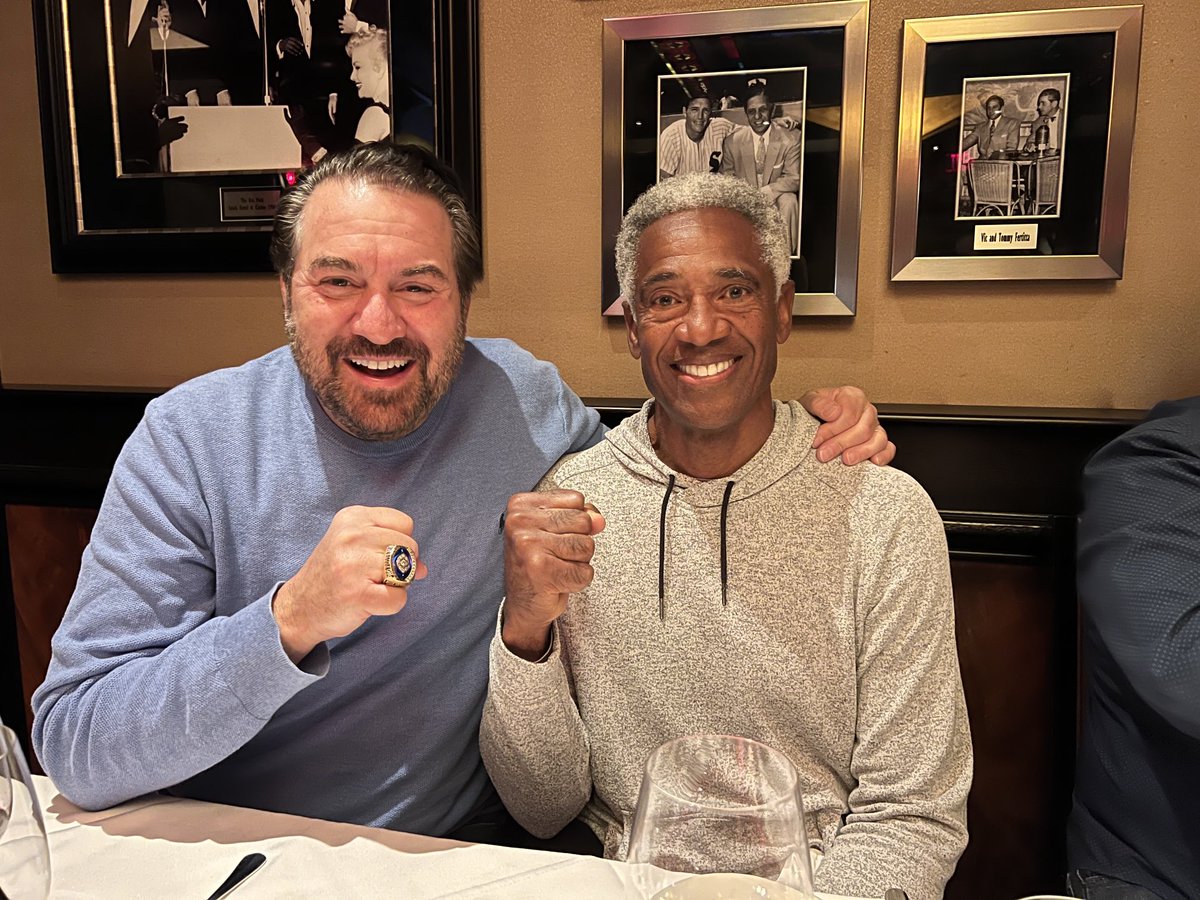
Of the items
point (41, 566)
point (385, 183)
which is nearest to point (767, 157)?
point (385, 183)

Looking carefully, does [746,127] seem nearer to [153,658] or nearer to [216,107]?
[216,107]

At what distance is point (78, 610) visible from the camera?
3.96ft

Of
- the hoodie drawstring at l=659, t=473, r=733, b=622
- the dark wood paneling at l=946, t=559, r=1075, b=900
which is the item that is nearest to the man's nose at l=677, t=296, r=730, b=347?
the hoodie drawstring at l=659, t=473, r=733, b=622

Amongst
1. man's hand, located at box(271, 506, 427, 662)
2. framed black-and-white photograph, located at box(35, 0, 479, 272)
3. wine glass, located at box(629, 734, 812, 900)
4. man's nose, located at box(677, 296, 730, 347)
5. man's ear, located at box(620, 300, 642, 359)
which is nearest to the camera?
wine glass, located at box(629, 734, 812, 900)

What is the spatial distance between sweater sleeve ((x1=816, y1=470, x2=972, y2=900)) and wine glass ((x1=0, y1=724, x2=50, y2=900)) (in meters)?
0.85

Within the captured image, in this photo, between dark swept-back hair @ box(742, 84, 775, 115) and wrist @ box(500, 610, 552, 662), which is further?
dark swept-back hair @ box(742, 84, 775, 115)

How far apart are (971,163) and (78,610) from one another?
186 cm

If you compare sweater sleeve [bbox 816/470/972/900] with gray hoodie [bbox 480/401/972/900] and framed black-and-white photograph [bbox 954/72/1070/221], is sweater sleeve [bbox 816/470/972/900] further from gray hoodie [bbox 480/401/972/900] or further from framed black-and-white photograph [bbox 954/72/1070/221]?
framed black-and-white photograph [bbox 954/72/1070/221]

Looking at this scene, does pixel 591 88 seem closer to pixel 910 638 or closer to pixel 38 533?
pixel 910 638

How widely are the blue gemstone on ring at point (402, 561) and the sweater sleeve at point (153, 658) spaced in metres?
0.17

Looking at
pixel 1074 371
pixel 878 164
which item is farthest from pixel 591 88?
pixel 1074 371

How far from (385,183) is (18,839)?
1.04m

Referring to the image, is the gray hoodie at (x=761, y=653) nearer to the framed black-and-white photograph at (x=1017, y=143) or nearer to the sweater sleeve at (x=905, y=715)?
the sweater sleeve at (x=905, y=715)

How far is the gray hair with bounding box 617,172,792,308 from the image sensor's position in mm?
1345
